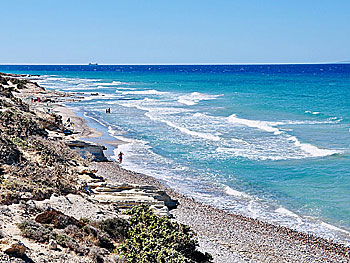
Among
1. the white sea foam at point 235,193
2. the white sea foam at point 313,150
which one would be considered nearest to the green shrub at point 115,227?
the white sea foam at point 235,193

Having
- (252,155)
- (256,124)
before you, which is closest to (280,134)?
(256,124)

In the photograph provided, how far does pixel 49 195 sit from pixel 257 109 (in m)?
44.9

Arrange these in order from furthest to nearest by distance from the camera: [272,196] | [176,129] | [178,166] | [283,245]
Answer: [176,129]
[178,166]
[272,196]
[283,245]

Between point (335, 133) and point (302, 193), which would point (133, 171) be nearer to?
point (302, 193)

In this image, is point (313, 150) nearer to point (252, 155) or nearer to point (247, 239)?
point (252, 155)

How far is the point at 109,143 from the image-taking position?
3491 cm

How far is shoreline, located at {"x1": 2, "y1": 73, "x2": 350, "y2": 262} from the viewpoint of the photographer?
15344mm

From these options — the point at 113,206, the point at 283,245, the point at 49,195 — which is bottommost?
the point at 283,245

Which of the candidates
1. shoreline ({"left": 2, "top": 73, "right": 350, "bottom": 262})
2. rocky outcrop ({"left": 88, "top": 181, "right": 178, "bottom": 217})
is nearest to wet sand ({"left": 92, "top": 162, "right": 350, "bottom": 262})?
shoreline ({"left": 2, "top": 73, "right": 350, "bottom": 262})

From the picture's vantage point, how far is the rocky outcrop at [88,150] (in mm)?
26277

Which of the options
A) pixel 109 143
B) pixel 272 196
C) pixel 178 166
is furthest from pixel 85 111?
pixel 272 196

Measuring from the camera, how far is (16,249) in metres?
9.35

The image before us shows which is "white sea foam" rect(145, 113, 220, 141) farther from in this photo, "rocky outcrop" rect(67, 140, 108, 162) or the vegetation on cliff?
the vegetation on cliff

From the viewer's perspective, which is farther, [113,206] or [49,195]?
[113,206]
